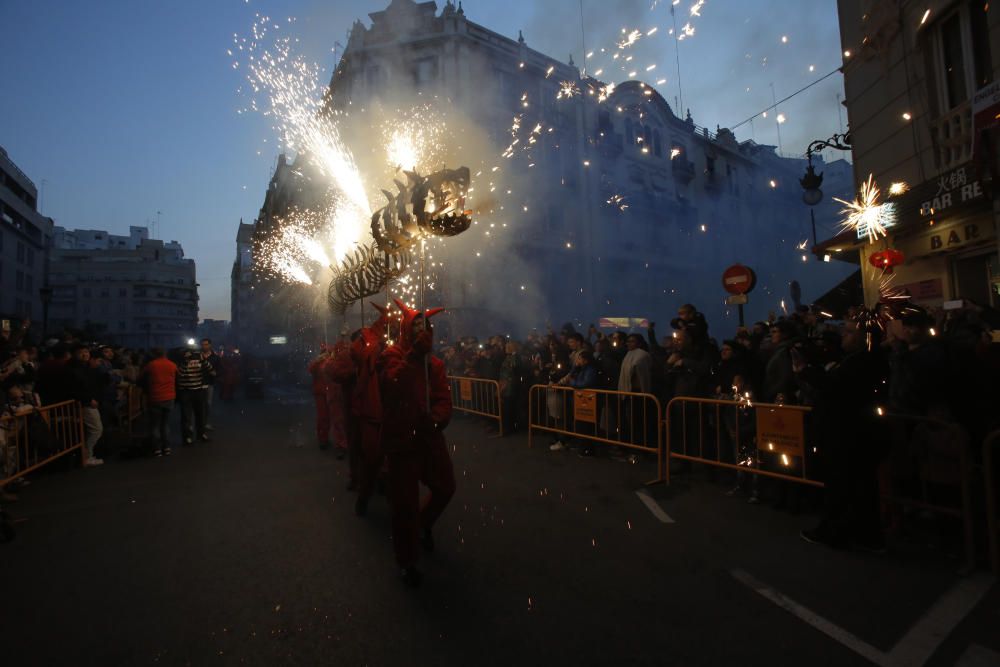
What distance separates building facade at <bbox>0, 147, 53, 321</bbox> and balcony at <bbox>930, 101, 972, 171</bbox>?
49.8 m

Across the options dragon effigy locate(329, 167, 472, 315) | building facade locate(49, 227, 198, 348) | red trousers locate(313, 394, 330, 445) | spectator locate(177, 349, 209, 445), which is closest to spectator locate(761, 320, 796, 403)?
dragon effigy locate(329, 167, 472, 315)

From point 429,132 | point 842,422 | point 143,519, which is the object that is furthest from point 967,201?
point 429,132

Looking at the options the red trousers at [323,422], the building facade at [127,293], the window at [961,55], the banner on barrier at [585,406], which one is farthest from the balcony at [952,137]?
the building facade at [127,293]

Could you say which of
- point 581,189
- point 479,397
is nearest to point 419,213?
point 479,397

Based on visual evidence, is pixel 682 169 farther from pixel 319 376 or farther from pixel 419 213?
pixel 419 213

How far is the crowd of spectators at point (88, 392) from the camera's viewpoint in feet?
19.4

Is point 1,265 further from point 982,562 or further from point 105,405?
point 982,562

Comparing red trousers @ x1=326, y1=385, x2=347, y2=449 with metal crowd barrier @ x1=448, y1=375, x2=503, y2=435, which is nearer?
red trousers @ x1=326, y1=385, x2=347, y2=449

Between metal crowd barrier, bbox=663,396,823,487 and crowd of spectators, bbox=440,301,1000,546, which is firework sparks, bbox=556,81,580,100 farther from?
metal crowd barrier, bbox=663,396,823,487

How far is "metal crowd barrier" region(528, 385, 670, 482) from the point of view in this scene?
6352mm

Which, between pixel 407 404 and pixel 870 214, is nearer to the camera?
pixel 407 404

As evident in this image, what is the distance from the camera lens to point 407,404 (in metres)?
3.47

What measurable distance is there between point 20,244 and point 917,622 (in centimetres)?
5907

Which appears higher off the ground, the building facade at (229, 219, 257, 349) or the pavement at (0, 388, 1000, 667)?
the building facade at (229, 219, 257, 349)
